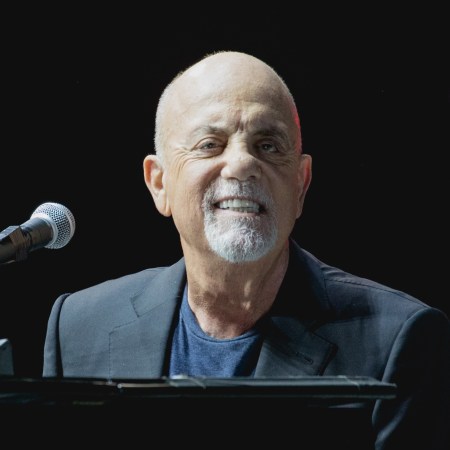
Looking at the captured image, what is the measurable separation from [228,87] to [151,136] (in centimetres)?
67

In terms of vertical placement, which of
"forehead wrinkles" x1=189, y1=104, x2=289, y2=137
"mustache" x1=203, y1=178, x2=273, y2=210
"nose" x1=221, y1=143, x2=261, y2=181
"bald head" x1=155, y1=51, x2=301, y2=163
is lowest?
"mustache" x1=203, y1=178, x2=273, y2=210

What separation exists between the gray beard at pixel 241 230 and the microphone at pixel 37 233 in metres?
0.58

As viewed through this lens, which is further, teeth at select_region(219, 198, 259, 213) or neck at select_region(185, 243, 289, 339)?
neck at select_region(185, 243, 289, 339)

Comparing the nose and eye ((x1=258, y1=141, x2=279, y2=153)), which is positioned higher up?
eye ((x1=258, y1=141, x2=279, y2=153))

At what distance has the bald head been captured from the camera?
8.32ft

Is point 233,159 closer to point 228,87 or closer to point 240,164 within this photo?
point 240,164

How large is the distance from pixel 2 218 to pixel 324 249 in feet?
4.06

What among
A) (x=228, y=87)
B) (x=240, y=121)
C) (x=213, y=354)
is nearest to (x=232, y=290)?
(x=213, y=354)

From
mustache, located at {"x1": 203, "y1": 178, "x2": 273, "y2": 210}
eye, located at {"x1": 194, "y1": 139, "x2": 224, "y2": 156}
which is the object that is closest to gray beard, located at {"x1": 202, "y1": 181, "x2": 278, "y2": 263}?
mustache, located at {"x1": 203, "y1": 178, "x2": 273, "y2": 210}

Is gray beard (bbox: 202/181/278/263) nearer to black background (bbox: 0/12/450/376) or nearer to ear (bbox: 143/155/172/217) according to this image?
ear (bbox: 143/155/172/217)

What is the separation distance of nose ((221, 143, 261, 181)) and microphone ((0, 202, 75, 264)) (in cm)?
63

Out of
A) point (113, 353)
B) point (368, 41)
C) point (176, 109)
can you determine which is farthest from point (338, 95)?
point (113, 353)

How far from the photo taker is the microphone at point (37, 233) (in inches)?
66.4

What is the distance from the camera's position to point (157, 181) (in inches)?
110
